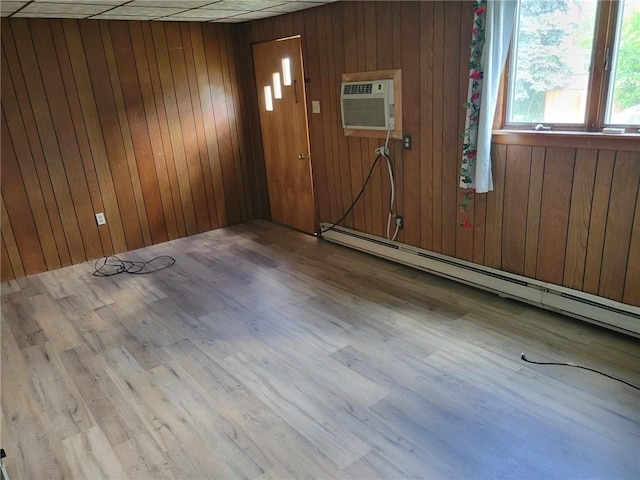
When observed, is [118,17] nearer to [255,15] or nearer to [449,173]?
[255,15]

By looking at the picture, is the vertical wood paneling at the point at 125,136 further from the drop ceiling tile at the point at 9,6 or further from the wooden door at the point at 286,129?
the wooden door at the point at 286,129

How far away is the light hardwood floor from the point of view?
200 centimetres

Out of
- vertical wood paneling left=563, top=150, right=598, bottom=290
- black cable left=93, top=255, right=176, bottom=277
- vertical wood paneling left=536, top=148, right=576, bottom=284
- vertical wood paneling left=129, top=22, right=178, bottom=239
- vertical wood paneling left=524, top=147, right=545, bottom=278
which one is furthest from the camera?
vertical wood paneling left=129, top=22, right=178, bottom=239

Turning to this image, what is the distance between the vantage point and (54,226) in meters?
4.29

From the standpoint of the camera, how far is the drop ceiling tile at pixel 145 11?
360 centimetres

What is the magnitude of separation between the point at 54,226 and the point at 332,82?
2859 millimetres

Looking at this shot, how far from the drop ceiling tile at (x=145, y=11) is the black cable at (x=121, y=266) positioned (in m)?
2.15

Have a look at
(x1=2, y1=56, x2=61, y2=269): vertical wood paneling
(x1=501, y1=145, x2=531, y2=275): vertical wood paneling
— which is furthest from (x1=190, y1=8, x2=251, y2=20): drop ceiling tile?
(x1=501, y1=145, x2=531, y2=275): vertical wood paneling

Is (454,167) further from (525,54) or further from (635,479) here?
(635,479)

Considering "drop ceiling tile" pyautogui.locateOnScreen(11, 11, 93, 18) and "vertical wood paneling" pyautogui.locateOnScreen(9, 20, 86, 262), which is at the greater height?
"drop ceiling tile" pyautogui.locateOnScreen(11, 11, 93, 18)

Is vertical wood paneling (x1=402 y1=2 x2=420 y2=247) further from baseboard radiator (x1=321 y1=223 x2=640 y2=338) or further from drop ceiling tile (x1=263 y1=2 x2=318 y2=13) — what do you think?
drop ceiling tile (x1=263 y1=2 x2=318 y2=13)

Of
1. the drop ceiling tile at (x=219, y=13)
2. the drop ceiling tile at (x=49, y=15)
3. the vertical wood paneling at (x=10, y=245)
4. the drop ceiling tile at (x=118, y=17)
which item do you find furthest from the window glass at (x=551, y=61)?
the vertical wood paneling at (x=10, y=245)

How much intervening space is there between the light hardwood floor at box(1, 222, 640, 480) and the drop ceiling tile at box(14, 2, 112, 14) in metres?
2.15

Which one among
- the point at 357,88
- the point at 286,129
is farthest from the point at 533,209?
the point at 286,129
